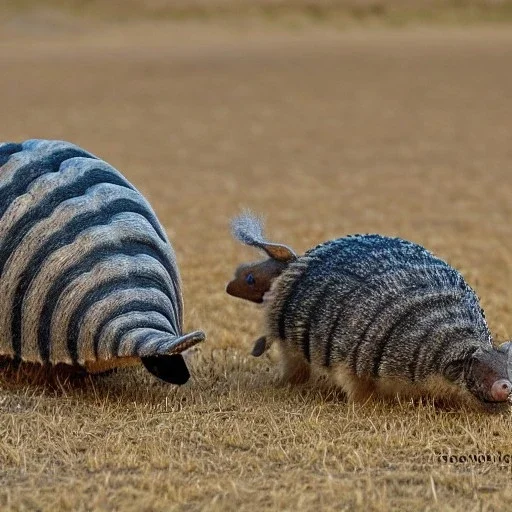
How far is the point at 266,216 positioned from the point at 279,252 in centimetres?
401

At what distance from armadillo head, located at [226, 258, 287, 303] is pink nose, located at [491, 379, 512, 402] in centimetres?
161

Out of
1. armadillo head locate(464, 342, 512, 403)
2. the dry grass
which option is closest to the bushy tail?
armadillo head locate(464, 342, 512, 403)

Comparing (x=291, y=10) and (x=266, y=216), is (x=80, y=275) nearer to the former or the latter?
(x=266, y=216)

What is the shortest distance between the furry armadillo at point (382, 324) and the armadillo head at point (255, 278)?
0.11 meters

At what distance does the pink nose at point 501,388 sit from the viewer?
5223 millimetres

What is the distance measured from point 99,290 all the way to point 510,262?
6220 mm

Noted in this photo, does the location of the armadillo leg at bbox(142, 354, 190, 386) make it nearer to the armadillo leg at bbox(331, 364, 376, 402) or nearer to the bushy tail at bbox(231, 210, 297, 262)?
the armadillo leg at bbox(331, 364, 376, 402)

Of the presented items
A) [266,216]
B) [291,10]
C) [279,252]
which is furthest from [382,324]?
[291,10]

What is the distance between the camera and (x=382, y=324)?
5.50 metres

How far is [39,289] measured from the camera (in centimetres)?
567

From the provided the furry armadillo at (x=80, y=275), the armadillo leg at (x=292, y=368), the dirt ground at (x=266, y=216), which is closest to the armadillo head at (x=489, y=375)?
the dirt ground at (x=266, y=216)

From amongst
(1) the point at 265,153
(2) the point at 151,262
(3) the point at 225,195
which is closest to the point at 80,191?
(2) the point at 151,262

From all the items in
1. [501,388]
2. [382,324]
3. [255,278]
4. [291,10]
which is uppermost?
[291,10]

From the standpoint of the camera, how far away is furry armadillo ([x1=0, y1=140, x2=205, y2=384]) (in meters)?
5.50
